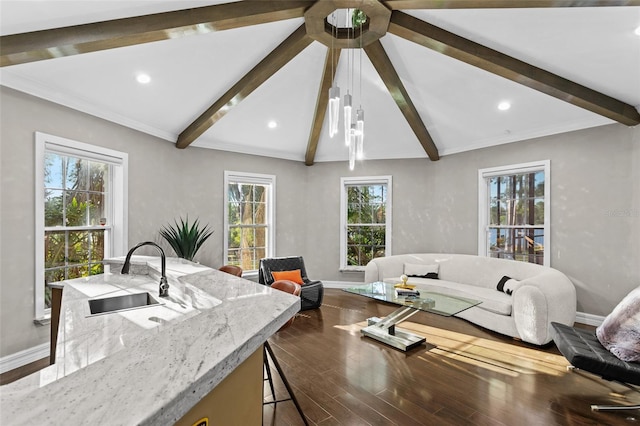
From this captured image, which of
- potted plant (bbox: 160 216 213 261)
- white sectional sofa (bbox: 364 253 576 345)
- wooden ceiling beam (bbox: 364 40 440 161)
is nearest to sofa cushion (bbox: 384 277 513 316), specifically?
white sectional sofa (bbox: 364 253 576 345)

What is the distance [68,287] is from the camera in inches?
91.1

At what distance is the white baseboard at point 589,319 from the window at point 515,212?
720mm

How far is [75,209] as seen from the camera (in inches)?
137

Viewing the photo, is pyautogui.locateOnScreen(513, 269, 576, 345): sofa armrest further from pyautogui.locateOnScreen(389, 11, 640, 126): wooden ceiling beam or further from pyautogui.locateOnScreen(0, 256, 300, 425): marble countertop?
pyautogui.locateOnScreen(0, 256, 300, 425): marble countertop

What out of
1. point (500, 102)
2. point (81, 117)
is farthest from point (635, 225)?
point (81, 117)

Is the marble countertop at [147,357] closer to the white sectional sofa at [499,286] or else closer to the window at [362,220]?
the white sectional sofa at [499,286]

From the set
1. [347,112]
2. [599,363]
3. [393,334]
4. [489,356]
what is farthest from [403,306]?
[347,112]

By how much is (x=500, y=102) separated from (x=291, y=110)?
285 cm

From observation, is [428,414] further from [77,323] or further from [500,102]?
[500,102]

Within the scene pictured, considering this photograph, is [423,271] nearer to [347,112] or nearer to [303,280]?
[303,280]

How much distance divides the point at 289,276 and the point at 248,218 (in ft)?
5.22

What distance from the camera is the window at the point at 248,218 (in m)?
5.43

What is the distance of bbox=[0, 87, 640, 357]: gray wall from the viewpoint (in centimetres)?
290

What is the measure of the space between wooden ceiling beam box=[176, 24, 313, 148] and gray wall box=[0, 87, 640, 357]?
80cm
